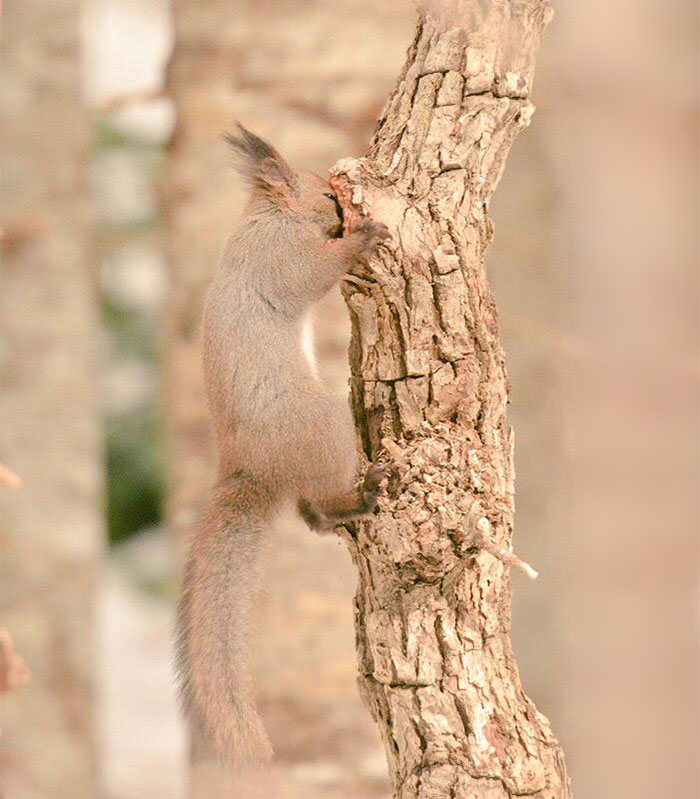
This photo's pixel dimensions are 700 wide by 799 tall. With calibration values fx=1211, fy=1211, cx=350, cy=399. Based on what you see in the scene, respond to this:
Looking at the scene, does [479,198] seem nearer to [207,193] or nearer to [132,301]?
[207,193]

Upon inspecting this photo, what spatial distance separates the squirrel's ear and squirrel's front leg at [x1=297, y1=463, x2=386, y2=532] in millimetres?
745

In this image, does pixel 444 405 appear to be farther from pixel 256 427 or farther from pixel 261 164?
pixel 261 164

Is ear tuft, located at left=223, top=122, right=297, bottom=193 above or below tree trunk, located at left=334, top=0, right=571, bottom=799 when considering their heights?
above

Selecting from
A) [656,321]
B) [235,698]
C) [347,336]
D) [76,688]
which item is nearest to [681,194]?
[656,321]

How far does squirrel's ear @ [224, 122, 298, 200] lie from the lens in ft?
8.73

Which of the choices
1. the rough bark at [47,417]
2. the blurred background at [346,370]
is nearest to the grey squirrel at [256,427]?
the blurred background at [346,370]

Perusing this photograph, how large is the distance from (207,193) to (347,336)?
0.64 m

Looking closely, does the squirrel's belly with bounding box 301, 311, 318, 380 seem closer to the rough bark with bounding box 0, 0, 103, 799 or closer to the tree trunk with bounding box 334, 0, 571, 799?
the tree trunk with bounding box 334, 0, 571, 799

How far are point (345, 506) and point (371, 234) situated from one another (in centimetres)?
50

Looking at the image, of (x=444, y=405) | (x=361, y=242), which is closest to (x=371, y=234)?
(x=361, y=242)

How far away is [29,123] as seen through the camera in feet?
14.5

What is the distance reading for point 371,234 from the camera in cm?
206

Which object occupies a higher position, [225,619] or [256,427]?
[256,427]

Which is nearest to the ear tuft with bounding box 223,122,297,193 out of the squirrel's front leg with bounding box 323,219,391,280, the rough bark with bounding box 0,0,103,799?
the squirrel's front leg with bounding box 323,219,391,280
